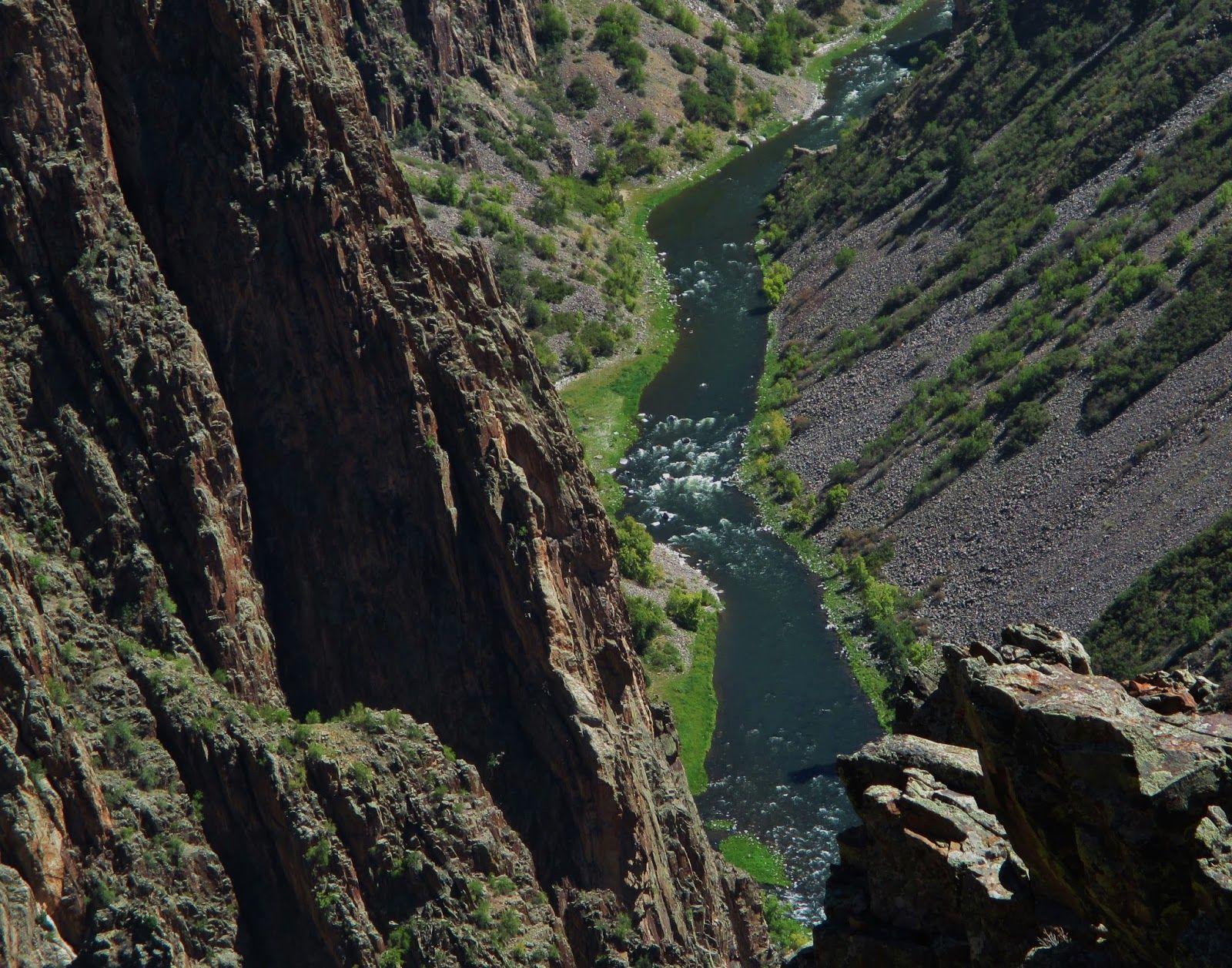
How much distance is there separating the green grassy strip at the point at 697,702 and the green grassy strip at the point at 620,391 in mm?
14772

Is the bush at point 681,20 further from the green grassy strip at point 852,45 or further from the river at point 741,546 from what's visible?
the river at point 741,546

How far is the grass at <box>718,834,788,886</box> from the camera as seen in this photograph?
7956 centimetres

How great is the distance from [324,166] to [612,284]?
8206cm

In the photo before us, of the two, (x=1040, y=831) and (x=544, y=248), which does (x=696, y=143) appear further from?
(x=1040, y=831)

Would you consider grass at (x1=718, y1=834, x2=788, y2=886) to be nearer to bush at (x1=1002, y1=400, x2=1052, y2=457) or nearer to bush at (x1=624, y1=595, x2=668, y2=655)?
bush at (x1=624, y1=595, x2=668, y2=655)

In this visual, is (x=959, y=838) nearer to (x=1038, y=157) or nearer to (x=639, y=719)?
(x=639, y=719)

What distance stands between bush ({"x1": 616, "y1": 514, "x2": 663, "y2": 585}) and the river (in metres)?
3.78

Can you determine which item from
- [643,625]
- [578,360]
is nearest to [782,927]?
[643,625]

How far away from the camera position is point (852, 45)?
18812 cm

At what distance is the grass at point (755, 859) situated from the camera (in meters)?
79.6

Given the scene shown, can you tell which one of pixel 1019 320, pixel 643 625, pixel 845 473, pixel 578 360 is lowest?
pixel 643 625

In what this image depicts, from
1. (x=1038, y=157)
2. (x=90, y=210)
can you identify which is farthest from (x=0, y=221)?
(x=1038, y=157)

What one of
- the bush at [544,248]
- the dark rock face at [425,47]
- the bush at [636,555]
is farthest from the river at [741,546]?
the dark rock face at [425,47]

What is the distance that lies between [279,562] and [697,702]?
40.2 m
